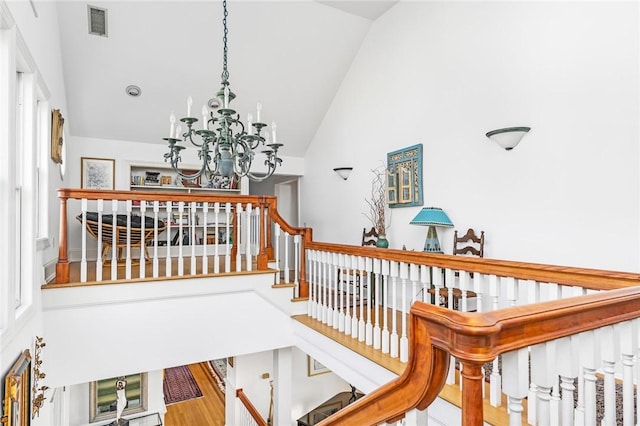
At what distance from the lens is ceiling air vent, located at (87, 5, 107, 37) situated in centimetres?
420

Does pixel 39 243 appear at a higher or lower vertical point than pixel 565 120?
lower

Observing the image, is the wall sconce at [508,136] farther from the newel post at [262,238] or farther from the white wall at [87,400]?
the white wall at [87,400]

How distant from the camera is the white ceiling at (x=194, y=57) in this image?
14.7 feet

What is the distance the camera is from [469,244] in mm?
3750

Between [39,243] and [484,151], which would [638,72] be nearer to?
[484,151]

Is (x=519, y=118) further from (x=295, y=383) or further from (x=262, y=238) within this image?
(x=295, y=383)

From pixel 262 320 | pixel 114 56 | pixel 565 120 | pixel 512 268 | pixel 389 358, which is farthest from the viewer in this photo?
pixel 114 56

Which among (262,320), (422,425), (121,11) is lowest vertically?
(262,320)

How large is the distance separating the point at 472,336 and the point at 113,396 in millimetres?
7254

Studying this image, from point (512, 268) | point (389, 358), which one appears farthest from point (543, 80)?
point (389, 358)

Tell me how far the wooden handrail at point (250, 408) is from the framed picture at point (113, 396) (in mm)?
1722

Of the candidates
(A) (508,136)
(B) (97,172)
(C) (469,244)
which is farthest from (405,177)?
(B) (97,172)

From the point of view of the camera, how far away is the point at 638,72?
8.32 ft

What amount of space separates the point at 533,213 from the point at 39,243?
4140 mm
